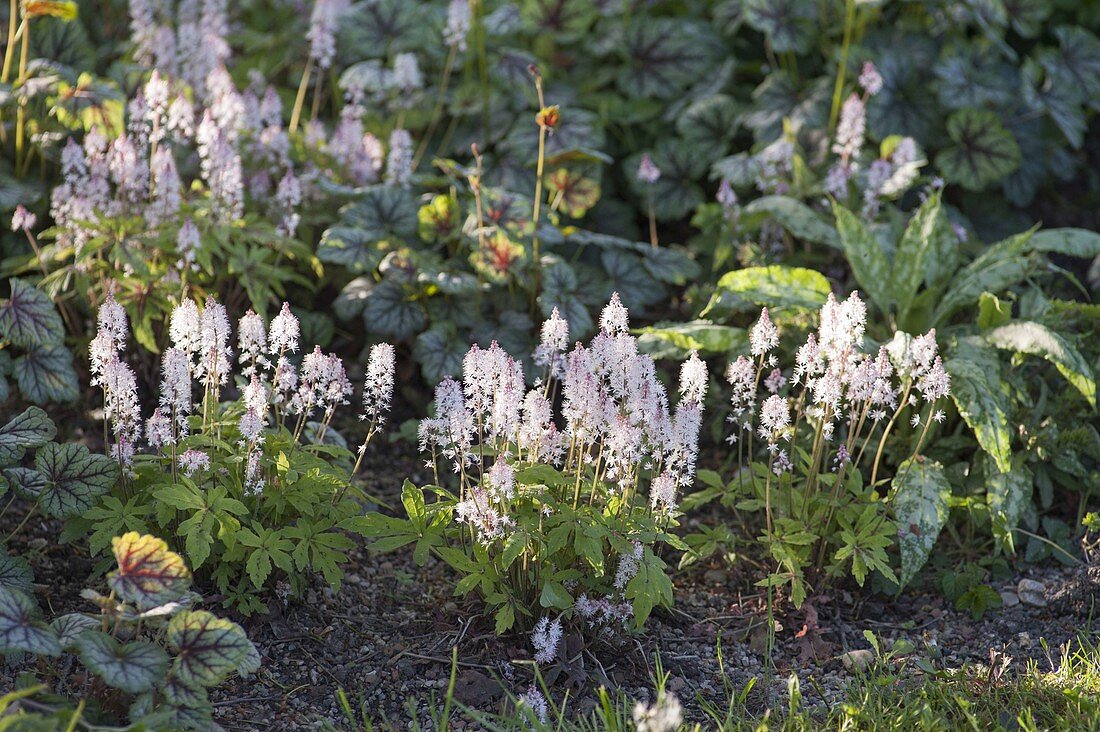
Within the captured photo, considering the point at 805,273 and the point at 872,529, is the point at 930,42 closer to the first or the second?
the point at 805,273

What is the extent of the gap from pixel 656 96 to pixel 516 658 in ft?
11.5

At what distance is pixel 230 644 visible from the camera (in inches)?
102

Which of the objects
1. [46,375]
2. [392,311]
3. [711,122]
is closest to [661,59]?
[711,122]

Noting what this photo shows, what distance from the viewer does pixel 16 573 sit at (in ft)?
10.0

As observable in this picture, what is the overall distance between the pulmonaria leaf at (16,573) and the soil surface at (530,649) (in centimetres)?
19

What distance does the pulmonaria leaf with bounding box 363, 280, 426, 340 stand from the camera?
4.37 metres

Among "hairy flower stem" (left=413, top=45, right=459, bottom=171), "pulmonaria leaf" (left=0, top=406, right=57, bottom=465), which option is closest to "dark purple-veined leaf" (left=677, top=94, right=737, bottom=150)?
"hairy flower stem" (left=413, top=45, right=459, bottom=171)

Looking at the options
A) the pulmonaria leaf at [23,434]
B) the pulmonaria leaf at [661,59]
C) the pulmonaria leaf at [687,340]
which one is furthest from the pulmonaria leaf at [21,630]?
the pulmonaria leaf at [661,59]

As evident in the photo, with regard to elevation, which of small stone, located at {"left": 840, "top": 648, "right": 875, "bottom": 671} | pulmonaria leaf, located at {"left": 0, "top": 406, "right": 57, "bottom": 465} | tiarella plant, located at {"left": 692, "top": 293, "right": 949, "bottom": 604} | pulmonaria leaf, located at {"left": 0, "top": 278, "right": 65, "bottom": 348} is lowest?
small stone, located at {"left": 840, "top": 648, "right": 875, "bottom": 671}

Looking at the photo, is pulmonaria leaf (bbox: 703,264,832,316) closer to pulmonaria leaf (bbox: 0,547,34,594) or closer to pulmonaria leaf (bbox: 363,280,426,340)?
pulmonaria leaf (bbox: 363,280,426,340)

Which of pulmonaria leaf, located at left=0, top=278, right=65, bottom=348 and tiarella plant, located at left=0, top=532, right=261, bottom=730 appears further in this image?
pulmonaria leaf, located at left=0, top=278, right=65, bottom=348

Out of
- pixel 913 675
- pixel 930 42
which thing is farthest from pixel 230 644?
pixel 930 42

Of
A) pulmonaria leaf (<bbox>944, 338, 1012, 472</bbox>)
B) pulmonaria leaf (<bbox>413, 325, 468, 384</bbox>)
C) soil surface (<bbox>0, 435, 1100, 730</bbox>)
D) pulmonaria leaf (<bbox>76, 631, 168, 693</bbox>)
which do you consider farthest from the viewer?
pulmonaria leaf (<bbox>413, 325, 468, 384</bbox>)

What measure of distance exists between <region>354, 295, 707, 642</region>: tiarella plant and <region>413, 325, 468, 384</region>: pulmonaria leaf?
1089 mm
